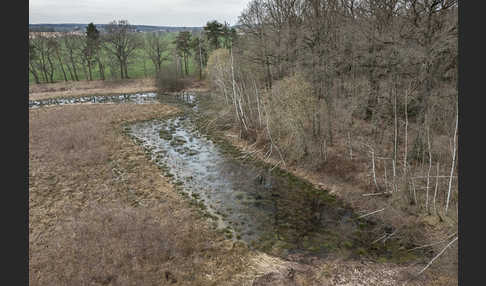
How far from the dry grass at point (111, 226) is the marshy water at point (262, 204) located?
1.15 m

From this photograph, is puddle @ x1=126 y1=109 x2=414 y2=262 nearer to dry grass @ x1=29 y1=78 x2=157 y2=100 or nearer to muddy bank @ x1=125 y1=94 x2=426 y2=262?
muddy bank @ x1=125 y1=94 x2=426 y2=262

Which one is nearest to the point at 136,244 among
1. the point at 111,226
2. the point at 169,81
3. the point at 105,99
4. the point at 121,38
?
the point at 111,226

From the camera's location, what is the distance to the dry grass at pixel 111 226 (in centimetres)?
906

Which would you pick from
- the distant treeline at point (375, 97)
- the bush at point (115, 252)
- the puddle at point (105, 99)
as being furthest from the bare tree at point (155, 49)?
the bush at point (115, 252)

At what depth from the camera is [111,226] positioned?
1098 cm

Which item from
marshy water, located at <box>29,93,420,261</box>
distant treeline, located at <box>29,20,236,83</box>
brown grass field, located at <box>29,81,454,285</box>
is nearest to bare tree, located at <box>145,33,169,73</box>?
distant treeline, located at <box>29,20,236,83</box>

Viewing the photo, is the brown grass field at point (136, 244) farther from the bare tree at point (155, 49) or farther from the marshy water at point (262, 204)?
the bare tree at point (155, 49)

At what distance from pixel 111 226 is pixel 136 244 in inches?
62.8

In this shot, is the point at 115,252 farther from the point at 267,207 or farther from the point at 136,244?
the point at 267,207

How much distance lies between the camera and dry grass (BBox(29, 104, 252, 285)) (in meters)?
9.06

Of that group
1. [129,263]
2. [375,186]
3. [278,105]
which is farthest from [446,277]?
[278,105]

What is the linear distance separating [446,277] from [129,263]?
985 centimetres

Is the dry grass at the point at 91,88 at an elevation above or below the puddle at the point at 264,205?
above

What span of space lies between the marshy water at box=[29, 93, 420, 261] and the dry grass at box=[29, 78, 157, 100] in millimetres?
32507
